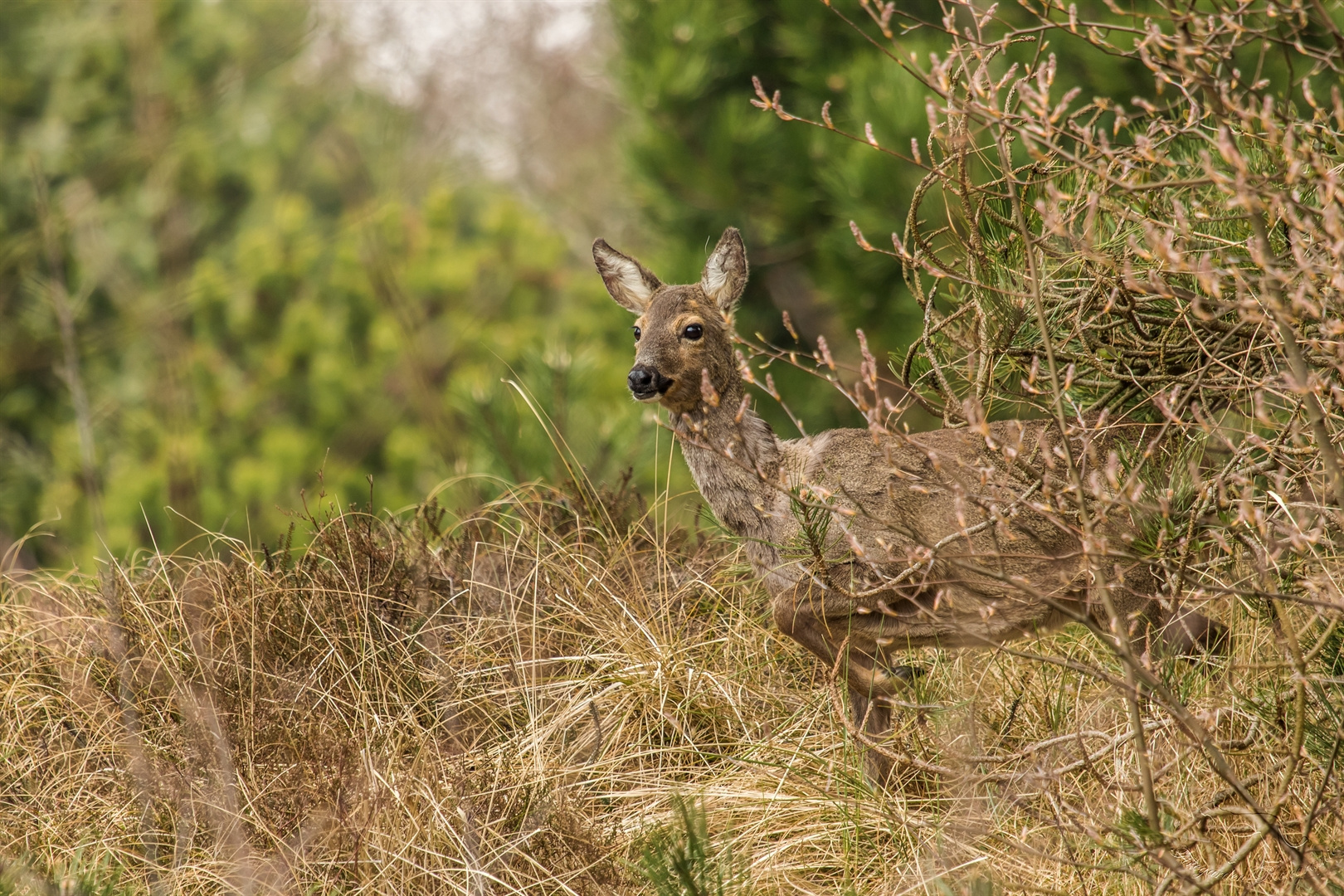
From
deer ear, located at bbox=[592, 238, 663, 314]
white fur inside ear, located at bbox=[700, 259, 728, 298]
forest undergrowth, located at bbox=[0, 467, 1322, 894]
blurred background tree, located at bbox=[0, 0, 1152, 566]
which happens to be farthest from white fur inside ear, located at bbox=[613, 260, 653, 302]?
forest undergrowth, located at bbox=[0, 467, 1322, 894]

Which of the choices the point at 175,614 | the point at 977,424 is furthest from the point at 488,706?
the point at 977,424

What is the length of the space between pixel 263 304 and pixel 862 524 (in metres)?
8.63

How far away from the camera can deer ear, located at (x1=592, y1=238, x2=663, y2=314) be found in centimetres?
562

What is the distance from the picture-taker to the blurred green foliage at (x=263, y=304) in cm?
344

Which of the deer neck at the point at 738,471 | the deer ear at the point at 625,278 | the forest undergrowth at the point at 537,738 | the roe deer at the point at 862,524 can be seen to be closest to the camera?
the forest undergrowth at the point at 537,738

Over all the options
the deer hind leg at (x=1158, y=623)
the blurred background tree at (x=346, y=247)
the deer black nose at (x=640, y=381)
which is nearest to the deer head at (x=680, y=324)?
the deer black nose at (x=640, y=381)

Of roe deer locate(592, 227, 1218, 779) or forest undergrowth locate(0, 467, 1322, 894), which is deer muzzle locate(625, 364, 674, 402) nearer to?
roe deer locate(592, 227, 1218, 779)

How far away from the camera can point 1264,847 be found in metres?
3.65

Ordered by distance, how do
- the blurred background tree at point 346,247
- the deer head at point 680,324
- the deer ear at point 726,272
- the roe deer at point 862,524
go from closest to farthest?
the blurred background tree at point 346,247 → the roe deer at point 862,524 → the deer head at point 680,324 → the deer ear at point 726,272

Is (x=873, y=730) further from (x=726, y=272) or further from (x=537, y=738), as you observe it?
(x=726, y=272)

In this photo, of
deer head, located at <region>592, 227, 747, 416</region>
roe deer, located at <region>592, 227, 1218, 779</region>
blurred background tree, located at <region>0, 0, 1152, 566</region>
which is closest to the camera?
blurred background tree, located at <region>0, 0, 1152, 566</region>

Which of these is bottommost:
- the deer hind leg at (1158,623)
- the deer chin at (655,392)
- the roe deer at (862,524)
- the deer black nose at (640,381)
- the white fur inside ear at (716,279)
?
the deer hind leg at (1158,623)

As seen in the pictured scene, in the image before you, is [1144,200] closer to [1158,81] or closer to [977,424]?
[1158,81]

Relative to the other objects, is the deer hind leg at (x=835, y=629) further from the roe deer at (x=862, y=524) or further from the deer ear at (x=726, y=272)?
the deer ear at (x=726, y=272)
